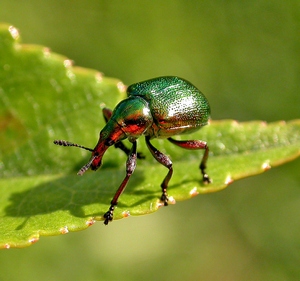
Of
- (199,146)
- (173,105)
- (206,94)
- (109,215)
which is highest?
(173,105)

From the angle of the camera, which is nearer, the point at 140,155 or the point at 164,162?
the point at 164,162

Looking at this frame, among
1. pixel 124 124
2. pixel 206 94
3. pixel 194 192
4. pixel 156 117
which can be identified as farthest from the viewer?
pixel 206 94

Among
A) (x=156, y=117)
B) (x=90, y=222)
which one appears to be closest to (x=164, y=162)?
(x=156, y=117)

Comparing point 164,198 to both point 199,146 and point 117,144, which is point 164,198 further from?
point 117,144

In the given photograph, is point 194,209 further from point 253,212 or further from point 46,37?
point 46,37

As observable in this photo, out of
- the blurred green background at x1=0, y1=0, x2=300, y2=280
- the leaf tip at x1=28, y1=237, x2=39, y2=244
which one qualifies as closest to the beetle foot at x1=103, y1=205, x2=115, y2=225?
the leaf tip at x1=28, y1=237, x2=39, y2=244

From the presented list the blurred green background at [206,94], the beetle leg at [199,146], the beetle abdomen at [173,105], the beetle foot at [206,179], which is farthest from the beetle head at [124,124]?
the blurred green background at [206,94]

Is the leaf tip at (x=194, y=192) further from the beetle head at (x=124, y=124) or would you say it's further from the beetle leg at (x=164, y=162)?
the beetle head at (x=124, y=124)
